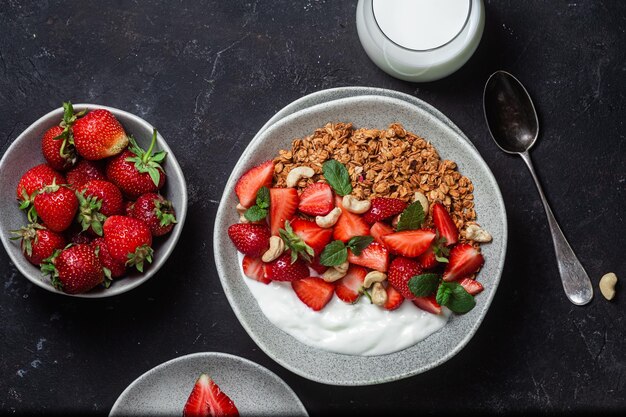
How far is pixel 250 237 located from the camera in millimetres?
1394

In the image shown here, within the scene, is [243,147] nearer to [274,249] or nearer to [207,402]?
Answer: [274,249]

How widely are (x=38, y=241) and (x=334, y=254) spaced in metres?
0.58

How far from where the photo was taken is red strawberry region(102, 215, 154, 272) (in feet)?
4.47

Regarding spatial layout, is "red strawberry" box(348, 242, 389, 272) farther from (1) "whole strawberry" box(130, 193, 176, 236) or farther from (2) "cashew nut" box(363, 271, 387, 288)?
(1) "whole strawberry" box(130, 193, 176, 236)

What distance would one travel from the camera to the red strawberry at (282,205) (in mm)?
1414

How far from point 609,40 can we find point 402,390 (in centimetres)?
91

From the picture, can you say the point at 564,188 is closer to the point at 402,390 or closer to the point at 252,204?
the point at 402,390

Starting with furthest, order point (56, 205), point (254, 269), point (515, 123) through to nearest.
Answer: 1. point (515, 123)
2. point (254, 269)
3. point (56, 205)

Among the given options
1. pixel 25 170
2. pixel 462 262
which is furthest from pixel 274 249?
pixel 25 170

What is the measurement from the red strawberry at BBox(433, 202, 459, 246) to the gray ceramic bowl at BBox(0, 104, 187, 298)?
1.65 ft

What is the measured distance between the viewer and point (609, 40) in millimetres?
1605

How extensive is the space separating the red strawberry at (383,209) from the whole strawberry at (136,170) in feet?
1.40

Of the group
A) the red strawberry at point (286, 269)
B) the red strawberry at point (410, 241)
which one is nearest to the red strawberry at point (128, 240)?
the red strawberry at point (286, 269)

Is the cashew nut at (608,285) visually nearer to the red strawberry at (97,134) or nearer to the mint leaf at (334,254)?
the mint leaf at (334,254)
